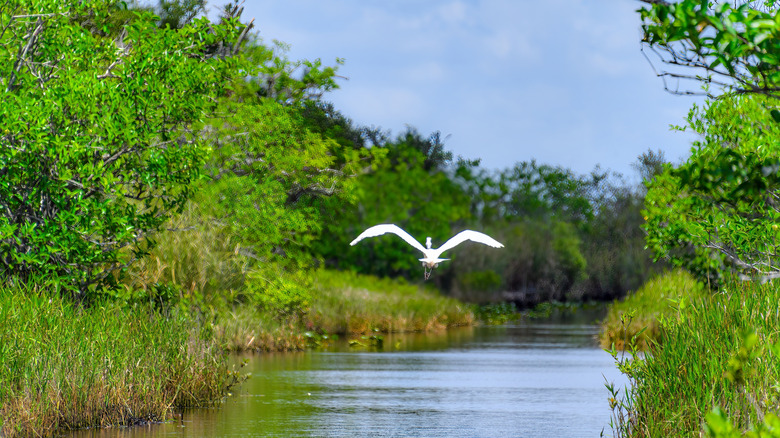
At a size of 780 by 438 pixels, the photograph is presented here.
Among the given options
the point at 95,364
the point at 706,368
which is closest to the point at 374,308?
the point at 95,364

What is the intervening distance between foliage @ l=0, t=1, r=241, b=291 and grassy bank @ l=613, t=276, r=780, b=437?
8675 millimetres

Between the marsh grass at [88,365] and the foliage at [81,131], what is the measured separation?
35.8 inches

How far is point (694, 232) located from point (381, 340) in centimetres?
1867

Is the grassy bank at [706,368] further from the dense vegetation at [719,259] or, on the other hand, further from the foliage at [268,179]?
the foliage at [268,179]

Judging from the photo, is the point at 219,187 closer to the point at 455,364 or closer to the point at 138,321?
the point at 455,364

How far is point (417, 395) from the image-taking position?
20.6 metres

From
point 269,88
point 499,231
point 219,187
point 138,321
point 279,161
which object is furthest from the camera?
point 499,231

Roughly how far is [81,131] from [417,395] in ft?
27.1

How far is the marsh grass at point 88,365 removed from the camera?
1306 centimetres

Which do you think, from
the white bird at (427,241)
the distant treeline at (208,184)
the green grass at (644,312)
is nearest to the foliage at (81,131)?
the distant treeline at (208,184)

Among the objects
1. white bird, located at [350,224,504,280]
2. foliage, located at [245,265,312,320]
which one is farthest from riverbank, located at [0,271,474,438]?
foliage, located at [245,265,312,320]

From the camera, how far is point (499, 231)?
216ft

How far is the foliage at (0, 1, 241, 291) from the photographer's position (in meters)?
16.1

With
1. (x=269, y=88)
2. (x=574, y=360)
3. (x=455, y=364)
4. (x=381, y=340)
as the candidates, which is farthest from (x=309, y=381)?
(x=269, y=88)
